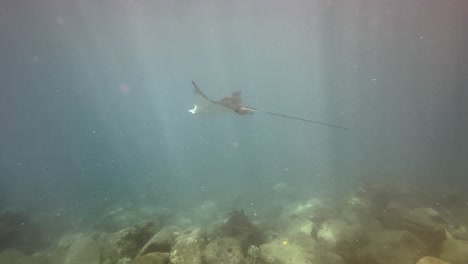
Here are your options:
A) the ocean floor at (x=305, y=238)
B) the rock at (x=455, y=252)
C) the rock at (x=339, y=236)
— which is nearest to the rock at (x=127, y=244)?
the ocean floor at (x=305, y=238)

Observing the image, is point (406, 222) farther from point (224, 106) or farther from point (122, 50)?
point (122, 50)

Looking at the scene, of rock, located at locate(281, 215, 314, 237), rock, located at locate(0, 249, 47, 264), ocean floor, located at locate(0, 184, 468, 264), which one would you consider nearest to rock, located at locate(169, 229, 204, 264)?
ocean floor, located at locate(0, 184, 468, 264)

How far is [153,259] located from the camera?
5.73 m

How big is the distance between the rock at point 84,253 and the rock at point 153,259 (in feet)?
9.38

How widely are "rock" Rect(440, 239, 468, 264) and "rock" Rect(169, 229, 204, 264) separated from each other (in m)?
5.16

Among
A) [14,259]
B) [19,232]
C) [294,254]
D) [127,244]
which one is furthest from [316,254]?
[19,232]

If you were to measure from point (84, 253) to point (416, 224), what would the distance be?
8.86 metres

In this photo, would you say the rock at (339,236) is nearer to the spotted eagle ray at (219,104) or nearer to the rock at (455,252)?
the rock at (455,252)

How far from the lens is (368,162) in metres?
24.9

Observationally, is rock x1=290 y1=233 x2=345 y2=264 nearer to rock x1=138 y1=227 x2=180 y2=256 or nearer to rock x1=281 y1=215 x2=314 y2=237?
rock x1=281 y1=215 x2=314 y2=237

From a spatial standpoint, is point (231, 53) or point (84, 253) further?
point (231, 53)

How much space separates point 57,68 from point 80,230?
37.3 meters

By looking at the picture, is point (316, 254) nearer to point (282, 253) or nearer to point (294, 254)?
point (294, 254)

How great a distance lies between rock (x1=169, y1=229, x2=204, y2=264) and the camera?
228 inches
